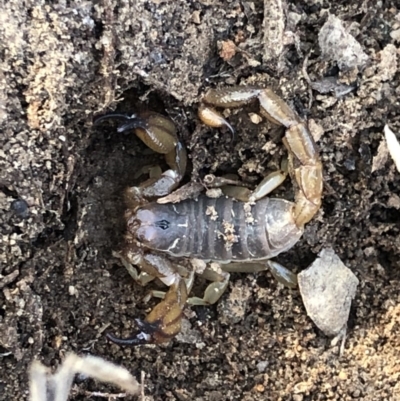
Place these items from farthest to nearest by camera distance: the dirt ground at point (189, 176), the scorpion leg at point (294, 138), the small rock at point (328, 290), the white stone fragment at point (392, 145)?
the small rock at point (328, 290) → the white stone fragment at point (392, 145) → the scorpion leg at point (294, 138) → the dirt ground at point (189, 176)

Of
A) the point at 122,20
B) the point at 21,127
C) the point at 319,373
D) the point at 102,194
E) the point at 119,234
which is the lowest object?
the point at 319,373

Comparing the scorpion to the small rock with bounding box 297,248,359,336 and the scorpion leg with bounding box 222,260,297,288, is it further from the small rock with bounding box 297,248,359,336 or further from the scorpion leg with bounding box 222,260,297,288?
the small rock with bounding box 297,248,359,336

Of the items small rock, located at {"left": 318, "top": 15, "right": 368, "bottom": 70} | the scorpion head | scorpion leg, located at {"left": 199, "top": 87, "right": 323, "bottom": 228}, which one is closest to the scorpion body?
the scorpion head

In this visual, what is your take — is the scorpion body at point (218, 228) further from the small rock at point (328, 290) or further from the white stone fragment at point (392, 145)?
the white stone fragment at point (392, 145)

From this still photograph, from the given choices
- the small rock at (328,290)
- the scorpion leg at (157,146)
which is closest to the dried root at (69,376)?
the scorpion leg at (157,146)

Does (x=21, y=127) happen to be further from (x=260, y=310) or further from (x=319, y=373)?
(x=319, y=373)

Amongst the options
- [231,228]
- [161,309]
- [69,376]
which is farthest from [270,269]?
[69,376]

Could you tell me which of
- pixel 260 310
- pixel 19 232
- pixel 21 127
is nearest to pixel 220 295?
pixel 260 310
